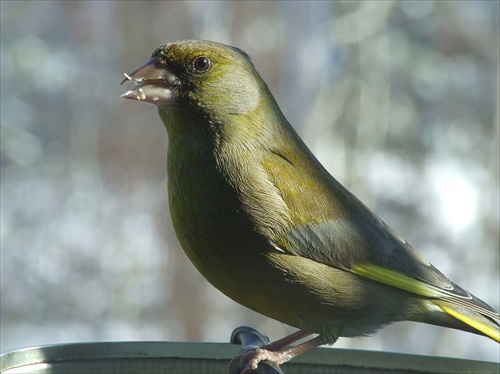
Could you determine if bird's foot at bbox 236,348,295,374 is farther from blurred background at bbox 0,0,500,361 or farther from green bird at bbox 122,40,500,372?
blurred background at bbox 0,0,500,361

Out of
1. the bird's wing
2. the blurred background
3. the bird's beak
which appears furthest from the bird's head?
the blurred background

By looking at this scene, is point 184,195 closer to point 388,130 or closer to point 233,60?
point 233,60

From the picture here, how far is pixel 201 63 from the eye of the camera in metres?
2.37

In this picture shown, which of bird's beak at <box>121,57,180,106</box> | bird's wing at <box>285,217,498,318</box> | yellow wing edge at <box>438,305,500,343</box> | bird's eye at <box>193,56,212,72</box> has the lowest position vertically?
yellow wing edge at <box>438,305,500,343</box>

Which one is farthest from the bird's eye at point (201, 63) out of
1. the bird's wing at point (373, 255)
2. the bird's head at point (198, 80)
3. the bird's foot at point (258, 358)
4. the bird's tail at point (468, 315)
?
the bird's tail at point (468, 315)

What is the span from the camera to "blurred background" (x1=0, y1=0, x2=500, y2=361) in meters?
6.42

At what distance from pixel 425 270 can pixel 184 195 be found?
80 cm

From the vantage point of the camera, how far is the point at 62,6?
22.8 feet

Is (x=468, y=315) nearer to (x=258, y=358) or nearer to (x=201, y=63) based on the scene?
(x=258, y=358)

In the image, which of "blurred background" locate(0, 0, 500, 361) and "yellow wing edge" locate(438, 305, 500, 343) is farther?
"blurred background" locate(0, 0, 500, 361)

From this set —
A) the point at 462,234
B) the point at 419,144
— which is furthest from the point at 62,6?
the point at 462,234

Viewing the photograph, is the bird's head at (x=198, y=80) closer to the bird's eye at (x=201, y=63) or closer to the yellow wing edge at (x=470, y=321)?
the bird's eye at (x=201, y=63)

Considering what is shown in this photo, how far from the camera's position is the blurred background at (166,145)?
6.42 metres

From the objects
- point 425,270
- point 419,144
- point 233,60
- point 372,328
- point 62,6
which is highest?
point 62,6
